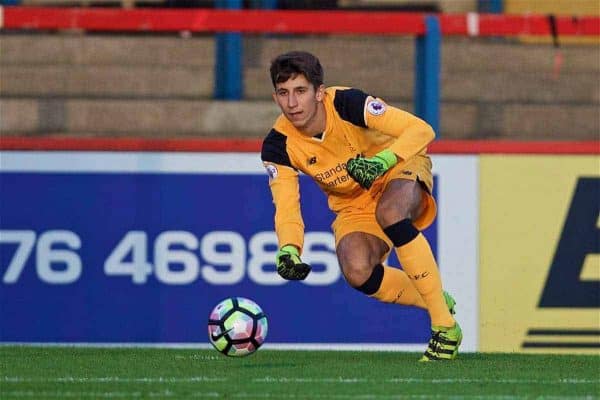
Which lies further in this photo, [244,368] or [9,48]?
[9,48]

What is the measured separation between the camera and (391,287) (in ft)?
26.3

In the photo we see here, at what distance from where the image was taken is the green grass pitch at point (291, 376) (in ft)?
20.7

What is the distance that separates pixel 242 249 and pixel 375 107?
2713 millimetres

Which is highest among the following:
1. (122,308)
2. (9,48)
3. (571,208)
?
(9,48)

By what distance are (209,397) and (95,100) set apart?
231 inches

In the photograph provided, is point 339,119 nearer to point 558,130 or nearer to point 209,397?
point 209,397

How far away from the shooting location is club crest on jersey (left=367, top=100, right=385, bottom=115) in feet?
25.1

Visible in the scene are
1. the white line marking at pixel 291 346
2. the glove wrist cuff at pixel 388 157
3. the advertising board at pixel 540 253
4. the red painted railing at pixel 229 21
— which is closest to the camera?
the glove wrist cuff at pixel 388 157

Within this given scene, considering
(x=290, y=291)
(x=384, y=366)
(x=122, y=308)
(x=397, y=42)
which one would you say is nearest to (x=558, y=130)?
(x=397, y=42)

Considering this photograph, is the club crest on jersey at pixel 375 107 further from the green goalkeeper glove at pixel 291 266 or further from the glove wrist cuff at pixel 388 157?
the green goalkeeper glove at pixel 291 266

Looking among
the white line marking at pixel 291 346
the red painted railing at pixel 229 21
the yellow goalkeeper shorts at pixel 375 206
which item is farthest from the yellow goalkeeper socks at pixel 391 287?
the red painted railing at pixel 229 21

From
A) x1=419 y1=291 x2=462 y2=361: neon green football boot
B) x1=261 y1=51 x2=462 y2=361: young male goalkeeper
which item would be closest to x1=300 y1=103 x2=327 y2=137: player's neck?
x1=261 y1=51 x2=462 y2=361: young male goalkeeper

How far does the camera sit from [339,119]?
7867 millimetres

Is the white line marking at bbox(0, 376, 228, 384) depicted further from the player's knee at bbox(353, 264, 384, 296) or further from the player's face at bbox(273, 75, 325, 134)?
the player's face at bbox(273, 75, 325, 134)
